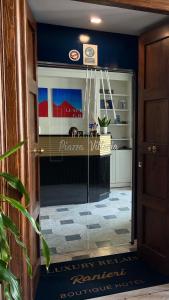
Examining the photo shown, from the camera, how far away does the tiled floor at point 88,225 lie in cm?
297

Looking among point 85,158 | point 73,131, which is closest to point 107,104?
point 73,131

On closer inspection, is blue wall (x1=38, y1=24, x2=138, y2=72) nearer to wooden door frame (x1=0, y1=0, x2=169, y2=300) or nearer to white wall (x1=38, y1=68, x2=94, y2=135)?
white wall (x1=38, y1=68, x2=94, y2=135)

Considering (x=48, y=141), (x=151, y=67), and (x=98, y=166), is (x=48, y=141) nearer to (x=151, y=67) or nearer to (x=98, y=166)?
(x=98, y=166)

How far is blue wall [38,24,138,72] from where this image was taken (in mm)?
2576

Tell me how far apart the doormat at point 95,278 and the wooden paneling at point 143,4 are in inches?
86.5

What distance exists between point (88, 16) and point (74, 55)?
1.41ft

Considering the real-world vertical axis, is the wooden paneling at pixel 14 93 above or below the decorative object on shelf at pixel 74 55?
below

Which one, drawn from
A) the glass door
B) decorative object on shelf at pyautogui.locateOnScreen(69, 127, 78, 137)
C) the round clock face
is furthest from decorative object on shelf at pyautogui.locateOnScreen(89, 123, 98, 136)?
the round clock face

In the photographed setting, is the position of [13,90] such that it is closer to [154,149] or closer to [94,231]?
[154,149]

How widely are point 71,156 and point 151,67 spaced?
1.76 metres

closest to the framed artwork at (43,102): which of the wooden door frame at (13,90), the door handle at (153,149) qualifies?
the door handle at (153,149)

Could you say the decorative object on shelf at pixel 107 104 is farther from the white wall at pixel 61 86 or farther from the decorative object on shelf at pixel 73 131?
the decorative object on shelf at pixel 73 131

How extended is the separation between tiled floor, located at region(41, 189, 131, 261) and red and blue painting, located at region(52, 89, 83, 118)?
4.25 ft

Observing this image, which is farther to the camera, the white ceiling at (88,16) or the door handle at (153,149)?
the door handle at (153,149)
